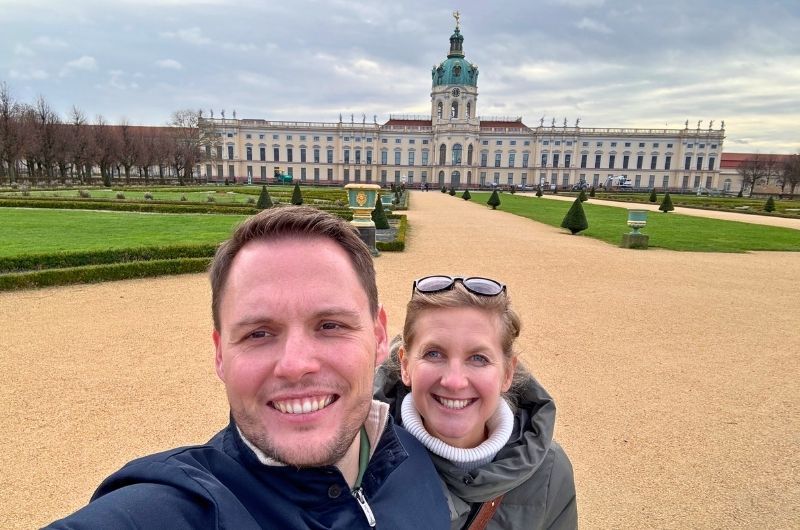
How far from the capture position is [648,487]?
265 cm

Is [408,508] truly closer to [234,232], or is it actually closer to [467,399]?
[467,399]

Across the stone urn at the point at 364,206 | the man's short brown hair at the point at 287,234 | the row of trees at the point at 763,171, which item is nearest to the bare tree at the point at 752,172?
the row of trees at the point at 763,171

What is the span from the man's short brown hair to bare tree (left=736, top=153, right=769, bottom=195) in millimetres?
69322

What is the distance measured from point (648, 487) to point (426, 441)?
2069mm

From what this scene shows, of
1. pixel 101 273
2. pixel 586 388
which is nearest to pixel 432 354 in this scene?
pixel 586 388

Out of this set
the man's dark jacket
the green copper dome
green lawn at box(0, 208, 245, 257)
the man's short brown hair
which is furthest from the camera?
the green copper dome

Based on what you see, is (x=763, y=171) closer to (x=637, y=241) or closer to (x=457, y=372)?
(x=637, y=241)

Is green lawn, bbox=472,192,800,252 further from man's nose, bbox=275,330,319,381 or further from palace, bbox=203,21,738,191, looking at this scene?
palace, bbox=203,21,738,191

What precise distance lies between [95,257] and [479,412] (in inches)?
310

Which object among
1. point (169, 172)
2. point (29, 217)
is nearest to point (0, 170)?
point (169, 172)

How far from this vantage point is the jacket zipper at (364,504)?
93 cm

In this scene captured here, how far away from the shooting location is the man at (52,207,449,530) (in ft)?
2.80

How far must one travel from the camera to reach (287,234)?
3.32 feet

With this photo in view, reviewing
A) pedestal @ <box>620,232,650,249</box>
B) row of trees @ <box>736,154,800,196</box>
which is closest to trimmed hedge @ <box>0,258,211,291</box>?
pedestal @ <box>620,232,650,249</box>
